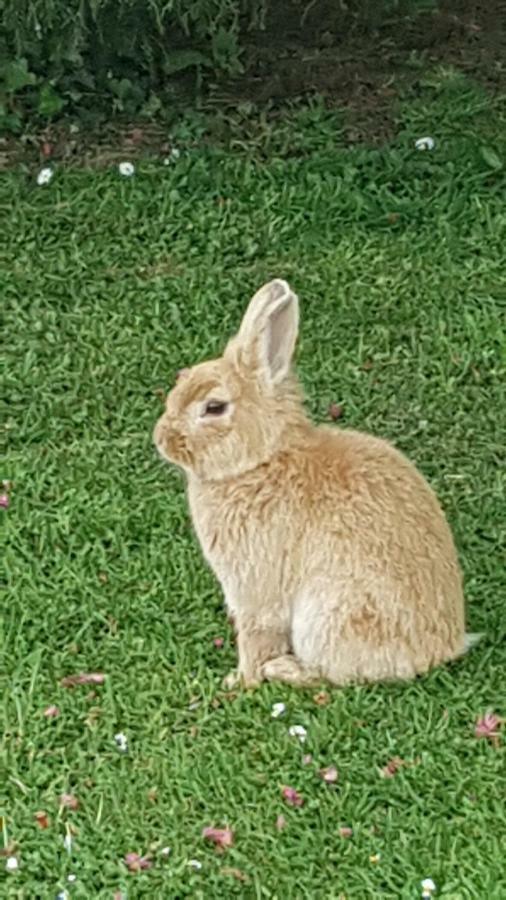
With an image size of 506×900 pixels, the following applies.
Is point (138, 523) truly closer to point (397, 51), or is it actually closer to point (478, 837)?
point (478, 837)

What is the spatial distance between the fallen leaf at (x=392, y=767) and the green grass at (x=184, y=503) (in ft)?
0.06

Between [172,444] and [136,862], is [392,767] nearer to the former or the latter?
[136,862]

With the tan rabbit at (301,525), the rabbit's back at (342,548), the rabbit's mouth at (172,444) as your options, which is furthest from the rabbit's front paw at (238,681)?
the rabbit's mouth at (172,444)

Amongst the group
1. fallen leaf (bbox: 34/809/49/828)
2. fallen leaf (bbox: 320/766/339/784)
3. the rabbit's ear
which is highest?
the rabbit's ear

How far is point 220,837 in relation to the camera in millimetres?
4082

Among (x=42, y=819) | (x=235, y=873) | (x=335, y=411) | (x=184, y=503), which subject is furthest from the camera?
(x=335, y=411)

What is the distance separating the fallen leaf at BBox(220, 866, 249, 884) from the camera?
3.99 metres

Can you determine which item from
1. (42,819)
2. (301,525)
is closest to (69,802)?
(42,819)

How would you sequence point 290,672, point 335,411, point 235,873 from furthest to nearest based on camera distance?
point 335,411 → point 290,672 → point 235,873

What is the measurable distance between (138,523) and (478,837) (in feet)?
5.08

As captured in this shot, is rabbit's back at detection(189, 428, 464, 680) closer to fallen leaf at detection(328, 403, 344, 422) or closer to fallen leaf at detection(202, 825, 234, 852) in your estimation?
fallen leaf at detection(202, 825, 234, 852)

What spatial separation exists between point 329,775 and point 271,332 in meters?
1.08

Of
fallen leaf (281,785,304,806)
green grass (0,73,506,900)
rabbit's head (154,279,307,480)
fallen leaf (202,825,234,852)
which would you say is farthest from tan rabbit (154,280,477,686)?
fallen leaf (202,825,234,852)

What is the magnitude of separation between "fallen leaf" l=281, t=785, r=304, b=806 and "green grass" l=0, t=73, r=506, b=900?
2 centimetres
